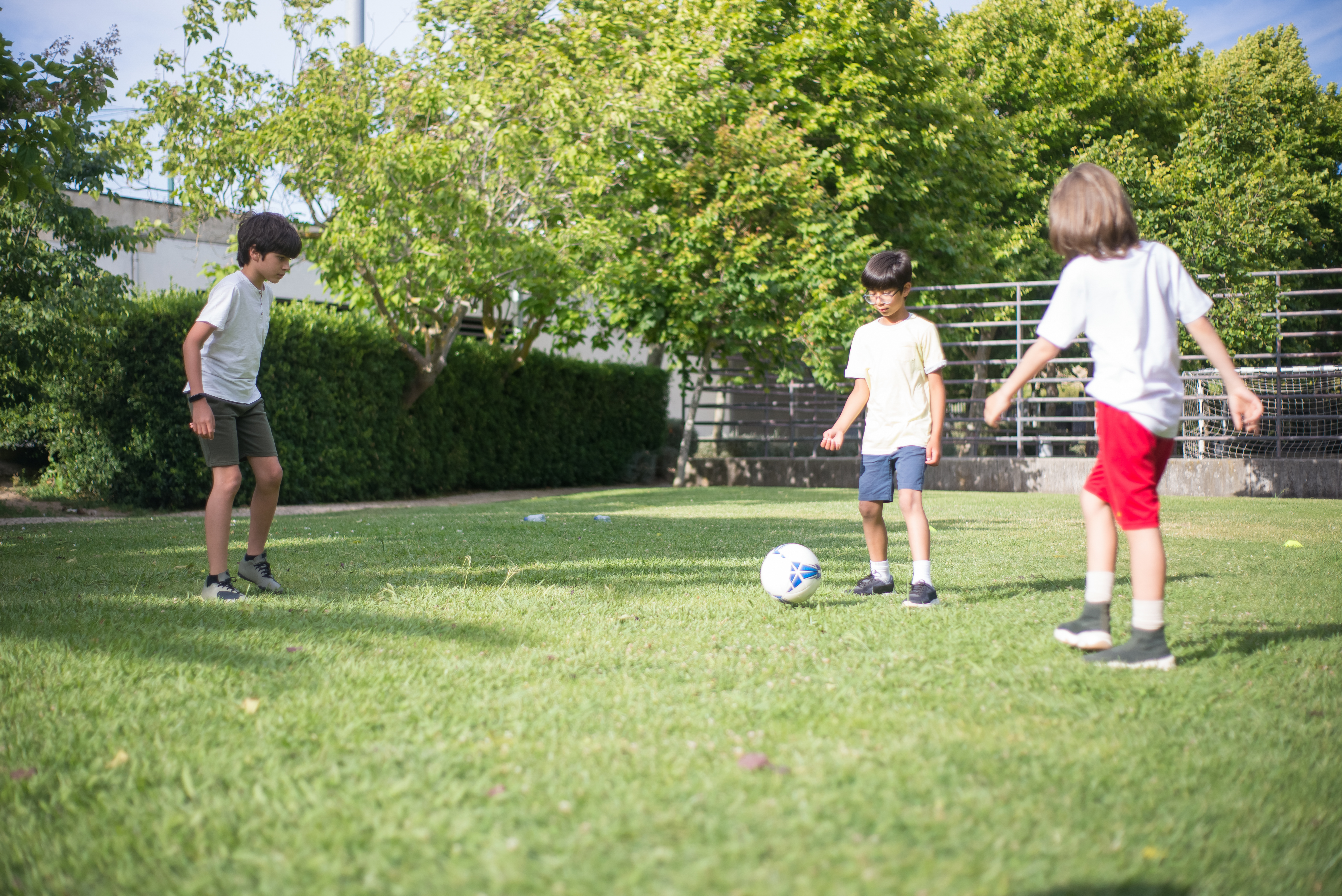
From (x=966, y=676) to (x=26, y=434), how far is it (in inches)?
484

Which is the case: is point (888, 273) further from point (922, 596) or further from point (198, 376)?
point (198, 376)

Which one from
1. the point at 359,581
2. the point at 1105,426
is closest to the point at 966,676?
the point at 1105,426

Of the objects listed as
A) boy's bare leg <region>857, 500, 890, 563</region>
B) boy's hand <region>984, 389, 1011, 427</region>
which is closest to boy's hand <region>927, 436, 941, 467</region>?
boy's bare leg <region>857, 500, 890, 563</region>

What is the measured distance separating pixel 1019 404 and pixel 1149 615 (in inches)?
531

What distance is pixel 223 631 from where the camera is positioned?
12.2 ft

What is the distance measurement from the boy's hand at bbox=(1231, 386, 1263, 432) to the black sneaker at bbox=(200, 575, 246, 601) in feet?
13.8

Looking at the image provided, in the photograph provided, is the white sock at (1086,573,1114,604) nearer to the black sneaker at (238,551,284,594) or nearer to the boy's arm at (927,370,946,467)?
the boy's arm at (927,370,946,467)

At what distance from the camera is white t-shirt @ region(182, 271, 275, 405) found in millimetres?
4637

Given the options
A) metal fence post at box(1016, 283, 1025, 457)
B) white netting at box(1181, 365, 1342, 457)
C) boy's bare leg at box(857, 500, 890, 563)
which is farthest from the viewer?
metal fence post at box(1016, 283, 1025, 457)

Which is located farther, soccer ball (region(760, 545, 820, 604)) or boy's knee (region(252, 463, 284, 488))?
boy's knee (region(252, 463, 284, 488))

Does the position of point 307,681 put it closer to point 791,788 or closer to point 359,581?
point 791,788

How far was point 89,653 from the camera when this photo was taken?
3311 mm

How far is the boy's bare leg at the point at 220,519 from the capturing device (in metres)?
4.59

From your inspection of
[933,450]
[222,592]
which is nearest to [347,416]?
[222,592]
